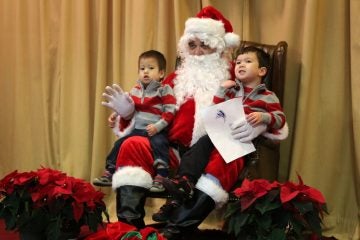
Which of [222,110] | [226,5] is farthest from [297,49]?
[222,110]

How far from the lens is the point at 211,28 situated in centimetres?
222

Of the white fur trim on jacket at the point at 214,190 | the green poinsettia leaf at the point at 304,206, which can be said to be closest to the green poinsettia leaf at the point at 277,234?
the green poinsettia leaf at the point at 304,206

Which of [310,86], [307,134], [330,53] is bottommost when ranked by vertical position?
[307,134]

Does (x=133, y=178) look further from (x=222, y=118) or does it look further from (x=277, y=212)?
(x=277, y=212)

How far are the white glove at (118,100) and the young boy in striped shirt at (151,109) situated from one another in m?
0.05

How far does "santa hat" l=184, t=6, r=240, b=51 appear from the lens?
7.29 ft

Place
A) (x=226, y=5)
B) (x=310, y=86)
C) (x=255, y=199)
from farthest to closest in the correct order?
1. (x=226, y=5)
2. (x=310, y=86)
3. (x=255, y=199)

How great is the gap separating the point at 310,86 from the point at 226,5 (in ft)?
2.38

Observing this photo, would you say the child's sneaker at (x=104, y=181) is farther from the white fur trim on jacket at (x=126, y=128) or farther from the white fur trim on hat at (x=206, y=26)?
the white fur trim on hat at (x=206, y=26)

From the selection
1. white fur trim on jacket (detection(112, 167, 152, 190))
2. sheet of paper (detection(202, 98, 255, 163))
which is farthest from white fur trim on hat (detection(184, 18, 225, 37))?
white fur trim on jacket (detection(112, 167, 152, 190))

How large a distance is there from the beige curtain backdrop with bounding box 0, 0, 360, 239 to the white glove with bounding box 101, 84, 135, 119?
70cm

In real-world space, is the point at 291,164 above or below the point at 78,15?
below

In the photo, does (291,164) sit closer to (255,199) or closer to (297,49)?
(297,49)

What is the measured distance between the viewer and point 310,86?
2.37m
